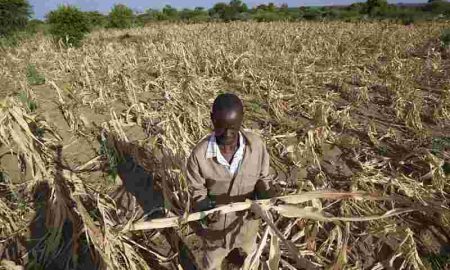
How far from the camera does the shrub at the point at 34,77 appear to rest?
376 inches

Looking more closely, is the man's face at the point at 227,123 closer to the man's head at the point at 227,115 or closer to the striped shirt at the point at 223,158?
the man's head at the point at 227,115

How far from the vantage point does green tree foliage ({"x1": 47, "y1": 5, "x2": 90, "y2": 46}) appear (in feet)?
52.5

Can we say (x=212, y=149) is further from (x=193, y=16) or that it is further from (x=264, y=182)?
(x=193, y=16)

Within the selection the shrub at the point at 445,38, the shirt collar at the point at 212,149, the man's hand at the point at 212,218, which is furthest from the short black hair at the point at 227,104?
the shrub at the point at 445,38

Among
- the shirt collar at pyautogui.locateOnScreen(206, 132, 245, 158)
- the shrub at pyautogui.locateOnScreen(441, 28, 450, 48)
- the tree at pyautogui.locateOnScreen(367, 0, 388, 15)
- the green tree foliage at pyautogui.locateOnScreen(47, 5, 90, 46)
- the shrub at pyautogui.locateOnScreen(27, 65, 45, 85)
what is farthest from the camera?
the tree at pyautogui.locateOnScreen(367, 0, 388, 15)

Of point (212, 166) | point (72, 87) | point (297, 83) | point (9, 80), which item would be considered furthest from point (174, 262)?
point (9, 80)

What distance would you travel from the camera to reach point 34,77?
980 cm

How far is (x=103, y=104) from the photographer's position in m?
7.25

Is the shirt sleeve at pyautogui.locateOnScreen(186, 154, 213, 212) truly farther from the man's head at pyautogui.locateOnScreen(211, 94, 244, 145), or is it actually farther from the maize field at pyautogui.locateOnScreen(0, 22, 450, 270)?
the man's head at pyautogui.locateOnScreen(211, 94, 244, 145)

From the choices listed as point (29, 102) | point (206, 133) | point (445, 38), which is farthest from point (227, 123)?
point (445, 38)

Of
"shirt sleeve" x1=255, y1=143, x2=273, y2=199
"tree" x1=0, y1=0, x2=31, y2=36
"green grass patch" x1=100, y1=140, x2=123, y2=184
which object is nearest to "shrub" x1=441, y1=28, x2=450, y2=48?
"green grass patch" x1=100, y1=140, x2=123, y2=184

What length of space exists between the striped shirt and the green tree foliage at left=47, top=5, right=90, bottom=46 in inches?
598

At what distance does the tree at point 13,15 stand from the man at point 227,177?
20.8 metres

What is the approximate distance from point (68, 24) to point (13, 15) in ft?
18.5
